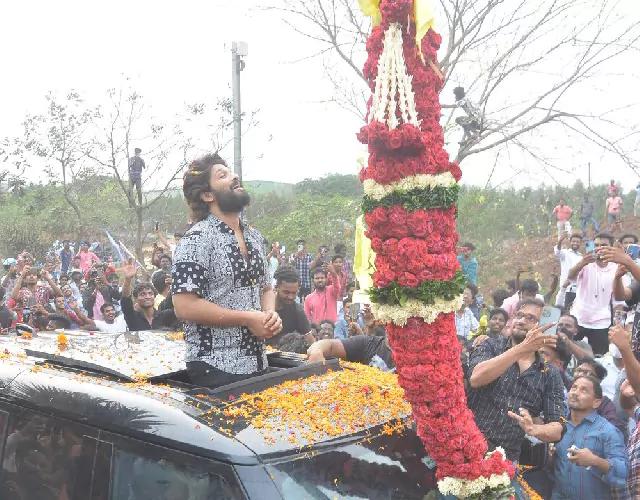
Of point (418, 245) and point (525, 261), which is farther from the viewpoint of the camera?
point (525, 261)

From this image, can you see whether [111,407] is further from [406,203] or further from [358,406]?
[406,203]

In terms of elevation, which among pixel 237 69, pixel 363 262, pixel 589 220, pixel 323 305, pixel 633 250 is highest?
pixel 237 69

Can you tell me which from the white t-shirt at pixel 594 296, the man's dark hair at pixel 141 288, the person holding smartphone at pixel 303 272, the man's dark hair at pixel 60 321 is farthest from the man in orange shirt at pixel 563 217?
the man's dark hair at pixel 60 321

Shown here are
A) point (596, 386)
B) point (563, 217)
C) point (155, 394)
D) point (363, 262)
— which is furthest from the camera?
point (563, 217)

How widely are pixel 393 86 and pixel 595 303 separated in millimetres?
7054

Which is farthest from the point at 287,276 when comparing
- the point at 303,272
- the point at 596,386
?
the point at 303,272

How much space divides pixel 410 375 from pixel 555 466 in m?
2.56

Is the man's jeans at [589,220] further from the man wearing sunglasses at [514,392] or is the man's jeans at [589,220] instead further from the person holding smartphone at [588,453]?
the man wearing sunglasses at [514,392]

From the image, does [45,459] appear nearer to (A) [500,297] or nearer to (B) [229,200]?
(B) [229,200]

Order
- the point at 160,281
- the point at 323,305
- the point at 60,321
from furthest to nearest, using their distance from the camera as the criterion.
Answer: the point at 323,305
the point at 160,281
the point at 60,321

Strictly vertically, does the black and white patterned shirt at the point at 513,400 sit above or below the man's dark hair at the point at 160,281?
below

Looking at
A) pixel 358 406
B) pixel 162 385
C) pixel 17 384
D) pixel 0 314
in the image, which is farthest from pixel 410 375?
pixel 0 314

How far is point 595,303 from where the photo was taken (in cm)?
888

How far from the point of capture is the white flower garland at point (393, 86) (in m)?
2.71
